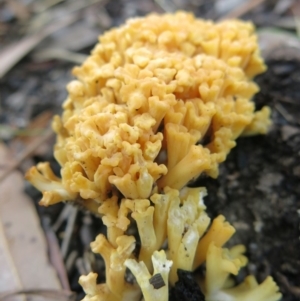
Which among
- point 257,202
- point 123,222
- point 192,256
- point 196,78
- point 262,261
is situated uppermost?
point 196,78

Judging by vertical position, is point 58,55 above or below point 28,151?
above

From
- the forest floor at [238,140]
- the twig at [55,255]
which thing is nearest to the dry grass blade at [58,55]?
the forest floor at [238,140]

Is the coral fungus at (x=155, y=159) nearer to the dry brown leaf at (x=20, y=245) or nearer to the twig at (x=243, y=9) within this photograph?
the dry brown leaf at (x=20, y=245)

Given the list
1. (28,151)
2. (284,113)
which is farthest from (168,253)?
(28,151)

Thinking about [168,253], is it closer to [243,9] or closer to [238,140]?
[238,140]

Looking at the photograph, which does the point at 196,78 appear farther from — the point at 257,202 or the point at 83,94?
the point at 257,202

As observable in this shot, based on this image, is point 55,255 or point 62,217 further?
point 62,217

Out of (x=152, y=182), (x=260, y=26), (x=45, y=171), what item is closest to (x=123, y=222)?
(x=152, y=182)
